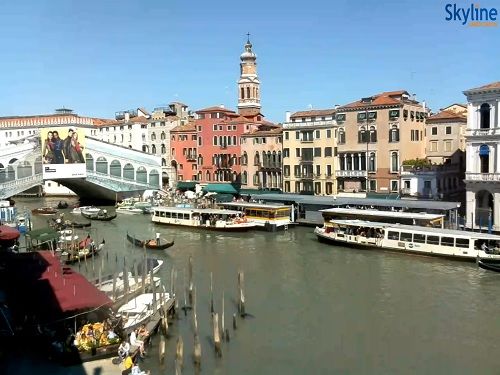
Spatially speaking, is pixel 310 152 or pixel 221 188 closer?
pixel 310 152

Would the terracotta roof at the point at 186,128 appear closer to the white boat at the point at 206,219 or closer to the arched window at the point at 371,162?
the white boat at the point at 206,219

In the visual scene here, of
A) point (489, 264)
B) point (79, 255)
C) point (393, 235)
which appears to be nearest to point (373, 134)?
point (393, 235)

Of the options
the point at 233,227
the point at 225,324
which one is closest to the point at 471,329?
the point at 225,324

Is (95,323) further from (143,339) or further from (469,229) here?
(469,229)

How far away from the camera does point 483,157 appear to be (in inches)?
1096

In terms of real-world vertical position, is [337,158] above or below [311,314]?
above

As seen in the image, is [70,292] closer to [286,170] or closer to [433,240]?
[433,240]

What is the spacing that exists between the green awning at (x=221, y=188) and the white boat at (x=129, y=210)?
21.6 ft

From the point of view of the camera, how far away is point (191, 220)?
111ft

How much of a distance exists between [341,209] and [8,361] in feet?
68.1

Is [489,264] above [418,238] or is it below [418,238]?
below

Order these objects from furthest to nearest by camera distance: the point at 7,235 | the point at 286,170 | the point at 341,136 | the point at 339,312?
the point at 286,170
the point at 341,136
the point at 7,235
the point at 339,312

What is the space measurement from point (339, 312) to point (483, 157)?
14.9m

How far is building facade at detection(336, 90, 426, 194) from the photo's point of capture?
3506 cm
